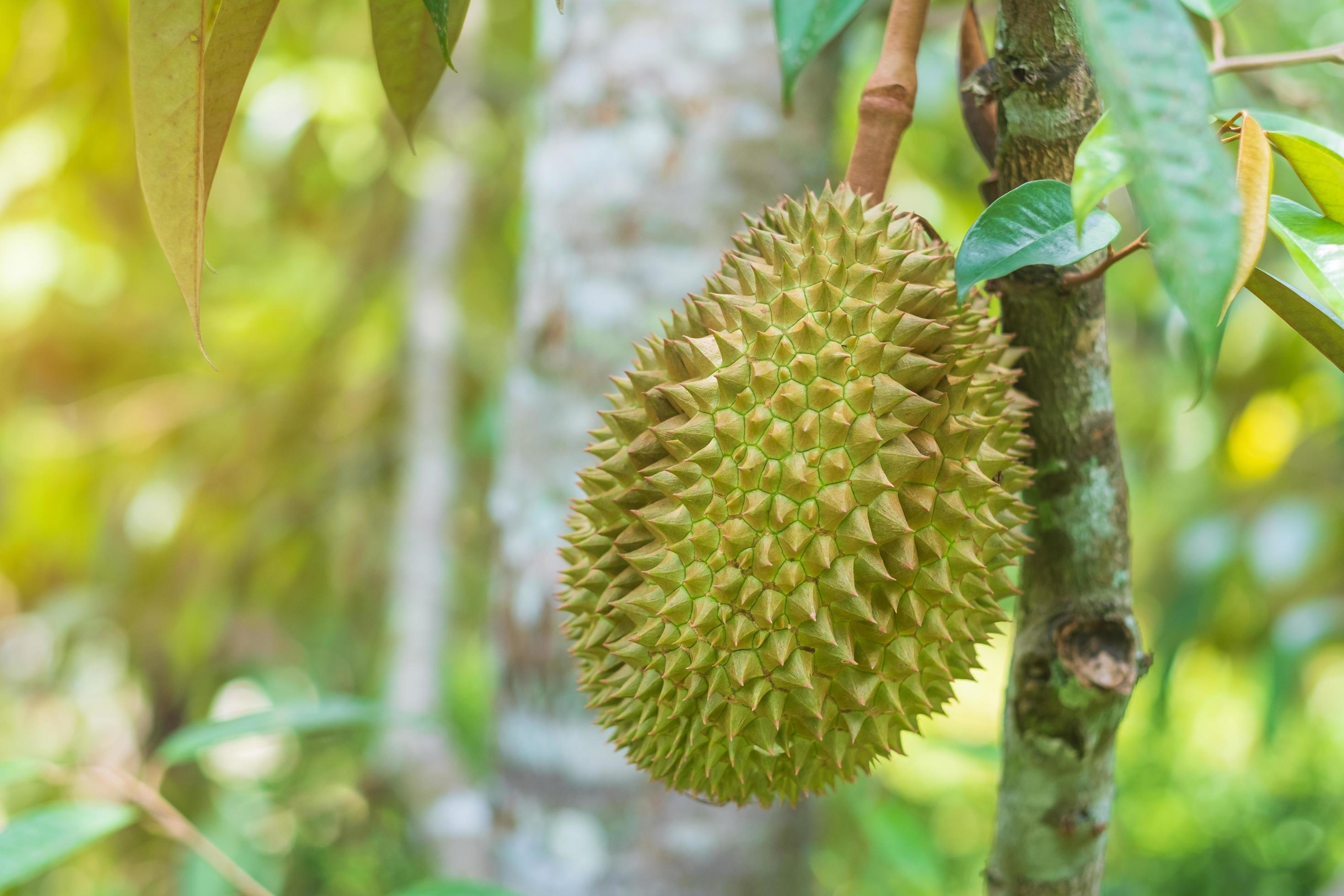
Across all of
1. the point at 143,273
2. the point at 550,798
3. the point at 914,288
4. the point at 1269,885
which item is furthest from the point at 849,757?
the point at 1269,885

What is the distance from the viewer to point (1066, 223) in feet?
1.66

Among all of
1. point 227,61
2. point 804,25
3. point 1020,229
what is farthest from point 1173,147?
point 227,61

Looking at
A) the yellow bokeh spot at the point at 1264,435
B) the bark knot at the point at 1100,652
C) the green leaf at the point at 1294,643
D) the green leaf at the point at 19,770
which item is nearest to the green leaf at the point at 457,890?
the green leaf at the point at 19,770

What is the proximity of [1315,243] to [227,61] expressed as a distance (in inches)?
24.7

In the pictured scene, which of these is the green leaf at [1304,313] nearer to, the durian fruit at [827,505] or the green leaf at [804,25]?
the durian fruit at [827,505]

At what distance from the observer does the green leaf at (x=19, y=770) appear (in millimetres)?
1032

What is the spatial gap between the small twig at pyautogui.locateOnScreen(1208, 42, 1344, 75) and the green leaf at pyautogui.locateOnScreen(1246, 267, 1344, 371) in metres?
0.24

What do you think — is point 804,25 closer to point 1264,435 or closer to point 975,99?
point 975,99

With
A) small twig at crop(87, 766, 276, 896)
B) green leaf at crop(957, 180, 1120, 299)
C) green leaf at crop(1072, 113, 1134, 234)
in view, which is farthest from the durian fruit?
small twig at crop(87, 766, 276, 896)

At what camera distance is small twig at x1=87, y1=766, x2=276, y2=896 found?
3.82 ft

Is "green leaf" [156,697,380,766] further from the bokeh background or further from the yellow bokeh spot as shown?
the yellow bokeh spot

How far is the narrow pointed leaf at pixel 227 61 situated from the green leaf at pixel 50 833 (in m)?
0.75

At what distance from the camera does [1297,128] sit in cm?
56

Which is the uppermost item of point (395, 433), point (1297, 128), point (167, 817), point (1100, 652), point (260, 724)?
point (395, 433)
